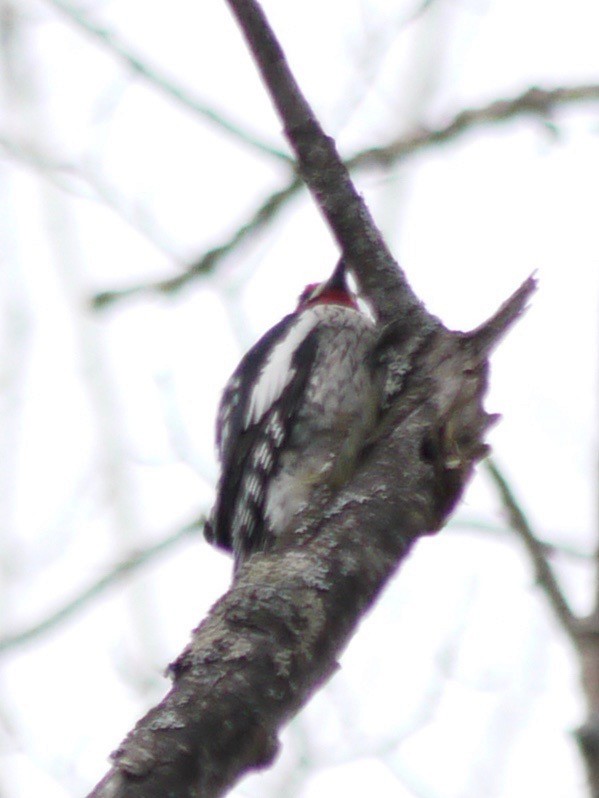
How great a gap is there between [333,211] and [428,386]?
450 mm

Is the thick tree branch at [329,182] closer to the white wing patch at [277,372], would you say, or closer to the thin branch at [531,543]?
the thin branch at [531,543]

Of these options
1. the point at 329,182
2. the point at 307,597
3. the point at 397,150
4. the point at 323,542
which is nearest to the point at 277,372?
the point at 397,150

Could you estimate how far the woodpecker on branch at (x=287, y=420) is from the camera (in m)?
3.32

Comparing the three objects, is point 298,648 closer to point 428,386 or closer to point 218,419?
point 428,386

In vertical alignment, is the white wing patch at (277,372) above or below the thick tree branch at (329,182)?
above

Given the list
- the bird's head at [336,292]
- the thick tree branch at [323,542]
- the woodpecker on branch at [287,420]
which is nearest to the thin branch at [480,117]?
the woodpecker on branch at [287,420]

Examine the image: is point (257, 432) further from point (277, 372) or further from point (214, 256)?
point (214, 256)

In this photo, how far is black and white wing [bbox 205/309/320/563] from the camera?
3.43 metres

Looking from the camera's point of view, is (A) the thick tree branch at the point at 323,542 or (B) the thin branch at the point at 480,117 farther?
(B) the thin branch at the point at 480,117

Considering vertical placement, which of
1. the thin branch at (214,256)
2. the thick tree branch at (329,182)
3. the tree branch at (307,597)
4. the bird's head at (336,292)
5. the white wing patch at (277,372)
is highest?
the bird's head at (336,292)

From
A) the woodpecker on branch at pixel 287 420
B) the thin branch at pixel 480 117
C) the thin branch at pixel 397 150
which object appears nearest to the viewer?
the woodpecker on branch at pixel 287 420

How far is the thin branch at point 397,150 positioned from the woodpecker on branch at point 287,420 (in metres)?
0.42

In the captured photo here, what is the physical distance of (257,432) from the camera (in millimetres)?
3584

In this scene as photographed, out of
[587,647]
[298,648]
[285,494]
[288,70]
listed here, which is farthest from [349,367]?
[298,648]
